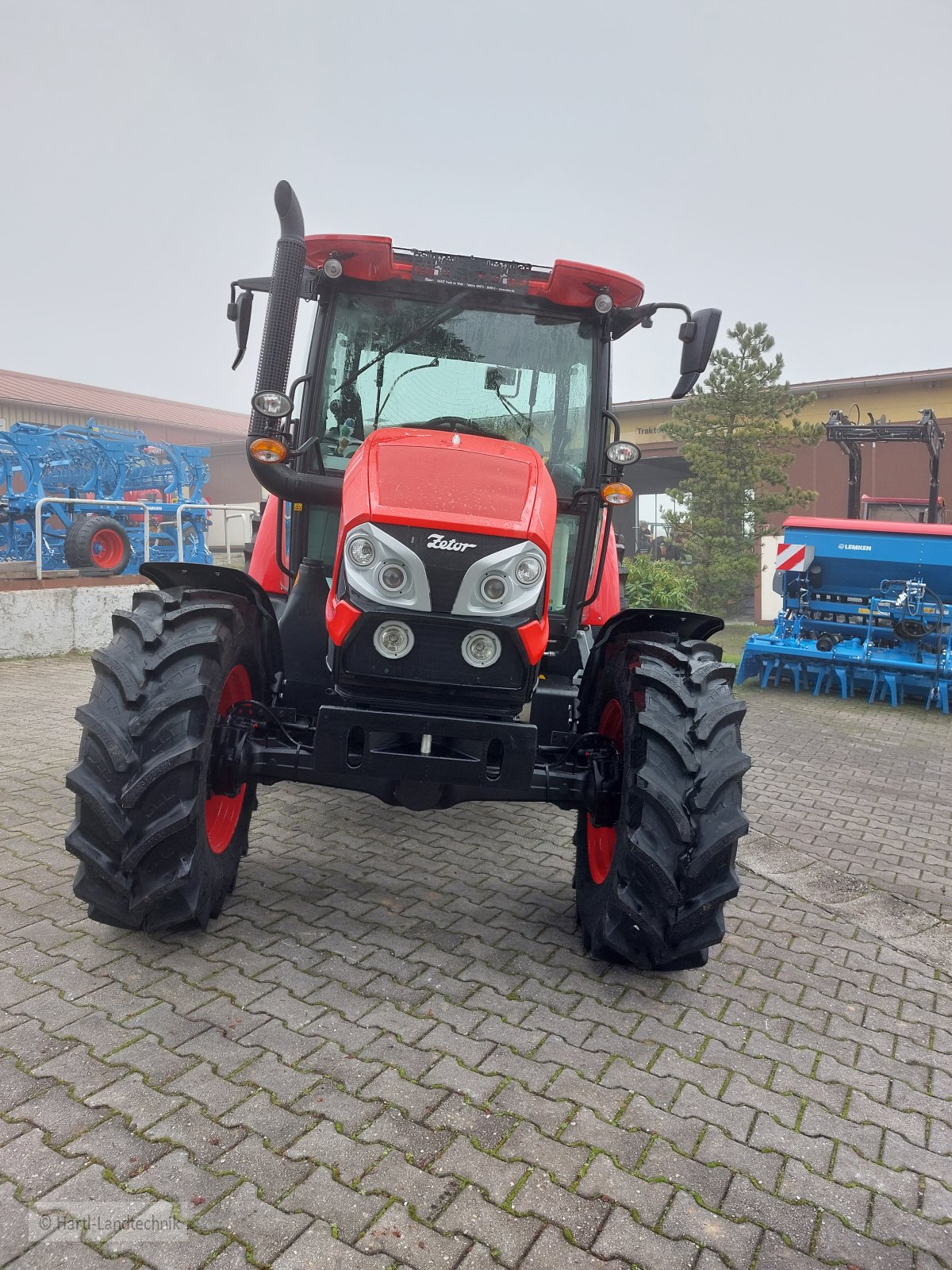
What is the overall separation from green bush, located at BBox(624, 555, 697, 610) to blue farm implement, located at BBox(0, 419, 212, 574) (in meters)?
5.61

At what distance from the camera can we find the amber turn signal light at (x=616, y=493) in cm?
382

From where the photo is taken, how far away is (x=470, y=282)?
12.4 feet

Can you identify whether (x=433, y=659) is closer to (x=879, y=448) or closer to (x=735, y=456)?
(x=735, y=456)

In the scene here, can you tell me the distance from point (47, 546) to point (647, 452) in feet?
42.3

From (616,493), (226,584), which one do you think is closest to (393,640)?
(226,584)

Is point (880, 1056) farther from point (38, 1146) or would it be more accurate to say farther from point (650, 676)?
point (38, 1146)

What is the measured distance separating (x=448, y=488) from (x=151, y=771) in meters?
1.31

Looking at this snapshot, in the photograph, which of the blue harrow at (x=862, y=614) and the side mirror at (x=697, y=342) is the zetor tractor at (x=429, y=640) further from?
the blue harrow at (x=862, y=614)

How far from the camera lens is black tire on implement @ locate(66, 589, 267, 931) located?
2.80m

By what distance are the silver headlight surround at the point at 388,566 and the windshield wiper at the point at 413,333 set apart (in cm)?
121

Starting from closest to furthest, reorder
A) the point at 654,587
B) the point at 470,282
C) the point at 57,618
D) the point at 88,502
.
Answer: the point at 470,282 → the point at 57,618 → the point at 88,502 → the point at 654,587

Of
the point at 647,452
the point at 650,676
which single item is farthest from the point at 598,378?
the point at 647,452

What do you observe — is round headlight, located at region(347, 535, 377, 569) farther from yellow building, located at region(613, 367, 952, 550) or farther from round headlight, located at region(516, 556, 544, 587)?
yellow building, located at region(613, 367, 952, 550)

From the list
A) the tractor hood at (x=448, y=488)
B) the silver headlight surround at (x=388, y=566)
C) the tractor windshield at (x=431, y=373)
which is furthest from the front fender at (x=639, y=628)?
the silver headlight surround at (x=388, y=566)
